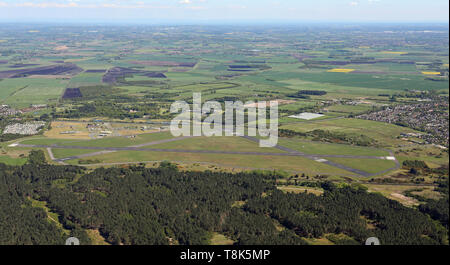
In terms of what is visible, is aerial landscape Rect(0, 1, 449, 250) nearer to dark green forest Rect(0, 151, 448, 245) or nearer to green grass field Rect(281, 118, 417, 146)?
dark green forest Rect(0, 151, 448, 245)

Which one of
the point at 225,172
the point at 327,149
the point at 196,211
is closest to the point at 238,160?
the point at 225,172

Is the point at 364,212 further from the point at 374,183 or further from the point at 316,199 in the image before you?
the point at 374,183

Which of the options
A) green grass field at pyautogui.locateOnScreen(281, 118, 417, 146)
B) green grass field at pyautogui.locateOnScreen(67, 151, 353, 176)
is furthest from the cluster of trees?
green grass field at pyautogui.locateOnScreen(281, 118, 417, 146)

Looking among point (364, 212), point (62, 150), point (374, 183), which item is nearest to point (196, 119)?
point (62, 150)

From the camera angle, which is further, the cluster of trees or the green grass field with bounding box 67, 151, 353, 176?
the green grass field with bounding box 67, 151, 353, 176
